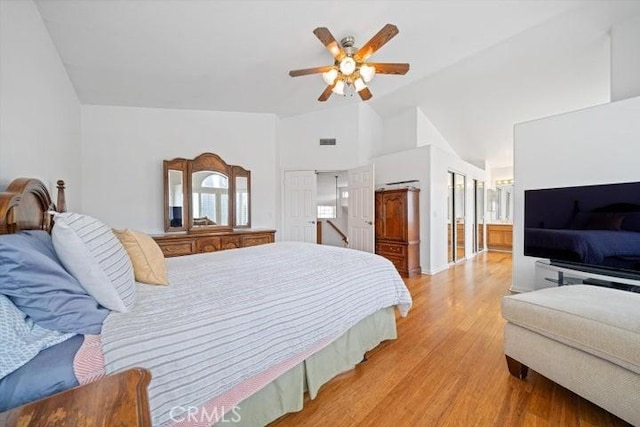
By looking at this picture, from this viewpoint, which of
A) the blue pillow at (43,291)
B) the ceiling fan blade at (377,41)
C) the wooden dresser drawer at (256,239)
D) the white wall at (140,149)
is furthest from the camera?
the wooden dresser drawer at (256,239)

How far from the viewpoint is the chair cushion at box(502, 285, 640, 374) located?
1.22 m

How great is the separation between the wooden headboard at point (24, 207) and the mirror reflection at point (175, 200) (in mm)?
2139

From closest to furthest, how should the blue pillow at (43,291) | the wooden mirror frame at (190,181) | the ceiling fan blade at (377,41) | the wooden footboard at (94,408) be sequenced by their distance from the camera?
1. the wooden footboard at (94,408)
2. the blue pillow at (43,291)
3. the ceiling fan blade at (377,41)
4. the wooden mirror frame at (190,181)

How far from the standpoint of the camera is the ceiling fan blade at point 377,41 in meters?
2.12

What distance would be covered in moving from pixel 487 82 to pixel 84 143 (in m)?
6.24

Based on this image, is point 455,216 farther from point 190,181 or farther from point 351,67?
point 190,181

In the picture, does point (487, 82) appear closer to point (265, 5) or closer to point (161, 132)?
point (265, 5)

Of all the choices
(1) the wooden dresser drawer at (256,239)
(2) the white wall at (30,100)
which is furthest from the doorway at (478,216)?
(2) the white wall at (30,100)

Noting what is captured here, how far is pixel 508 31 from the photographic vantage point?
3115 millimetres

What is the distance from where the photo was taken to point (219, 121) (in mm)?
4184

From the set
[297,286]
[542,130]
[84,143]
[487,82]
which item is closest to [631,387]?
[297,286]

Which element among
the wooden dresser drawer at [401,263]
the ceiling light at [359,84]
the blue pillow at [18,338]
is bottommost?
the wooden dresser drawer at [401,263]

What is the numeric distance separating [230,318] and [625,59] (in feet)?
16.1
